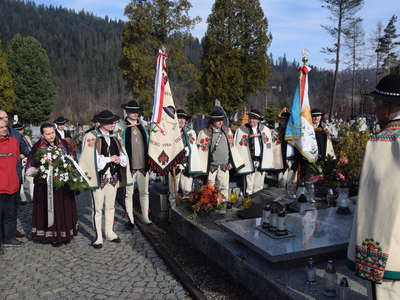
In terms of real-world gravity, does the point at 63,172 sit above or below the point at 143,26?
below

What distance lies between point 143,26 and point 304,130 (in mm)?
17486

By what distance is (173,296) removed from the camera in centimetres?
399

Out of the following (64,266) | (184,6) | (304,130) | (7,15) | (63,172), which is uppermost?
(7,15)

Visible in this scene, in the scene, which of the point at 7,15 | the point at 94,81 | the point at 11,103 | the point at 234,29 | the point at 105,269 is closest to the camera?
the point at 105,269

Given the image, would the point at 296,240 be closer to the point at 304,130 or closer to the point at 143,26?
the point at 304,130

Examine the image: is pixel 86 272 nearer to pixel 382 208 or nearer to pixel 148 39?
pixel 382 208

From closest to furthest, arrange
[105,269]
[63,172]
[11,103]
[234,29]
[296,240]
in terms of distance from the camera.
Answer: [296,240]
[105,269]
[63,172]
[234,29]
[11,103]

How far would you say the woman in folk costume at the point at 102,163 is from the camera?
5.41 meters

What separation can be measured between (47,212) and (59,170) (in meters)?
0.78

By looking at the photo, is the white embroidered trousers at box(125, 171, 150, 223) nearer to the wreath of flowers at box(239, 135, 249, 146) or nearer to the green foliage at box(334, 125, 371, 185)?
the wreath of flowers at box(239, 135, 249, 146)

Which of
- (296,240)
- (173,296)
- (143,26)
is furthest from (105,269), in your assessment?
(143,26)

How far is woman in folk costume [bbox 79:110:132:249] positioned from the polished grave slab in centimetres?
226

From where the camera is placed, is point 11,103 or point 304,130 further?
point 11,103

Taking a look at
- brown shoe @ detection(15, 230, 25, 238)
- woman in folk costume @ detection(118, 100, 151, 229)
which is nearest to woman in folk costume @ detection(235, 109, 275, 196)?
woman in folk costume @ detection(118, 100, 151, 229)
